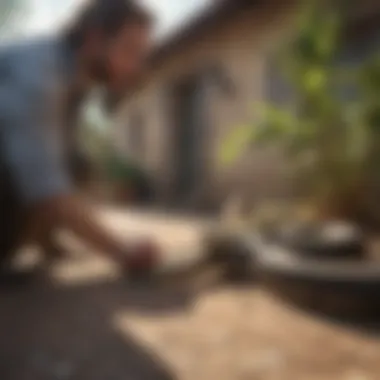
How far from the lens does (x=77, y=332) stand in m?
0.57

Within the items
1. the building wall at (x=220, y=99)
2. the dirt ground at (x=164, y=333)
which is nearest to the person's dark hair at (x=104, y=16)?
the building wall at (x=220, y=99)

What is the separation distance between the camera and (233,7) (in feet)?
2.08

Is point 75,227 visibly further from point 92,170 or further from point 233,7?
point 233,7

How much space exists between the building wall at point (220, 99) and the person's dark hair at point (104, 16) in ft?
0.16

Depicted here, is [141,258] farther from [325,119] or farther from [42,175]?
[325,119]

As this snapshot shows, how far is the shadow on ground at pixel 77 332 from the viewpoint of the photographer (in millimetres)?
509

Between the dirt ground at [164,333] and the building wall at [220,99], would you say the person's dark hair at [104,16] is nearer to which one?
the building wall at [220,99]

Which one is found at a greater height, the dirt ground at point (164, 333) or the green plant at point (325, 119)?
the green plant at point (325, 119)

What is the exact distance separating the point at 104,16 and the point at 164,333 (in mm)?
274

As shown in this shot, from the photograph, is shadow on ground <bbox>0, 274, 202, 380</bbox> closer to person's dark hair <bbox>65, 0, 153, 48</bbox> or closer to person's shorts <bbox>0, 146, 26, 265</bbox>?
person's shorts <bbox>0, 146, 26, 265</bbox>

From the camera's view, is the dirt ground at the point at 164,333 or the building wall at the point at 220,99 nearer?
the dirt ground at the point at 164,333

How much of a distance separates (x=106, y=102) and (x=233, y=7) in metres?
0.15

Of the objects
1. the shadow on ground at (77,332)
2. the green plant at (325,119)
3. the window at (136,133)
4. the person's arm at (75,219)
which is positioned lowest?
the shadow on ground at (77,332)

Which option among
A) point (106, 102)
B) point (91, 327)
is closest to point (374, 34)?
point (106, 102)
